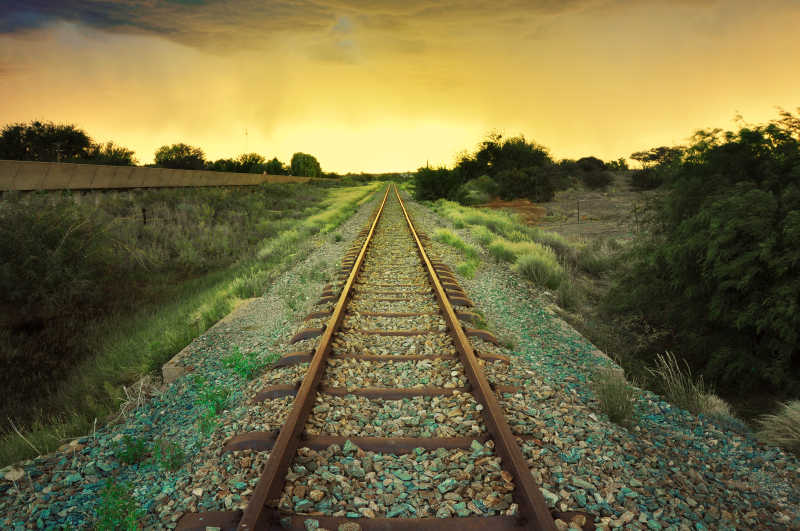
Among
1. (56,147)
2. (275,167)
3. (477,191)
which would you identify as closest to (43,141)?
(56,147)

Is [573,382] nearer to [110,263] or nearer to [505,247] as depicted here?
[505,247]

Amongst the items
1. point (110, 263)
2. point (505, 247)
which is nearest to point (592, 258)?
point (505, 247)

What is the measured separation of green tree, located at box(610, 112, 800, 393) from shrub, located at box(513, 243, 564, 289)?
81.1 inches

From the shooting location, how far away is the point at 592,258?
465 inches

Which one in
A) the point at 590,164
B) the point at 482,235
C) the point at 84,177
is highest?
the point at 590,164

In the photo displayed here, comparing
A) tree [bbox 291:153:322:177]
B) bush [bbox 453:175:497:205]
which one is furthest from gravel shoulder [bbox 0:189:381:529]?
tree [bbox 291:153:322:177]

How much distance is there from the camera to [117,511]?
285 cm

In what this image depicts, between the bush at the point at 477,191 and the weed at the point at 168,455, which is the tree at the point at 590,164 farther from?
the weed at the point at 168,455

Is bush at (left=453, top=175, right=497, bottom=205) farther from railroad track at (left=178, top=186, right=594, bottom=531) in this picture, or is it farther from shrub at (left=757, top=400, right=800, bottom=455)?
shrub at (left=757, top=400, right=800, bottom=455)

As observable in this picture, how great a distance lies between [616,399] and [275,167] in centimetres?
10111

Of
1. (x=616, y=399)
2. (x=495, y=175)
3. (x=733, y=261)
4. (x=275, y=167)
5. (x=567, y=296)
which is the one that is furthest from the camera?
(x=275, y=167)

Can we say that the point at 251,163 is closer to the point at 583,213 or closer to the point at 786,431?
the point at 583,213

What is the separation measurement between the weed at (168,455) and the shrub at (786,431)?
16.7 ft

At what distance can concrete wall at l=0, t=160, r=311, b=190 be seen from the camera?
15.4 meters
